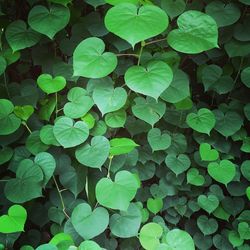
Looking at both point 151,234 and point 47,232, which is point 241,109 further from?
point 47,232

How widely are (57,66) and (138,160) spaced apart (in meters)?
0.51

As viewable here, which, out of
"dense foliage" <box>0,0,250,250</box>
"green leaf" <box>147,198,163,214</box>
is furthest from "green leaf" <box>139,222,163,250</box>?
"green leaf" <box>147,198,163,214</box>

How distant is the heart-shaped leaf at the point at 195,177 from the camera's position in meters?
1.40

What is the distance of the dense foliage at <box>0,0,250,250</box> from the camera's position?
1.08 m

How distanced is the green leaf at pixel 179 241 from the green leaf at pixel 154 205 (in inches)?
6.4

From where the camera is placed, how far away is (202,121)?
4.29 ft

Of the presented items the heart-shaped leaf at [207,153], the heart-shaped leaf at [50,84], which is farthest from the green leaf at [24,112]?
the heart-shaped leaf at [207,153]

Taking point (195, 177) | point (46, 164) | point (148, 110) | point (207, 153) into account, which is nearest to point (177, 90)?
point (148, 110)

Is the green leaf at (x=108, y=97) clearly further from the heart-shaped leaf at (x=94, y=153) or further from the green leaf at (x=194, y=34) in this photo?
the green leaf at (x=194, y=34)

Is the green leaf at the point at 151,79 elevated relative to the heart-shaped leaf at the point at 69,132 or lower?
elevated

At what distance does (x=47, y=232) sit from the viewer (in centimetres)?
140

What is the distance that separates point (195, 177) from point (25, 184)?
2.37ft

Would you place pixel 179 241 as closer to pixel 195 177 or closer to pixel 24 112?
pixel 195 177

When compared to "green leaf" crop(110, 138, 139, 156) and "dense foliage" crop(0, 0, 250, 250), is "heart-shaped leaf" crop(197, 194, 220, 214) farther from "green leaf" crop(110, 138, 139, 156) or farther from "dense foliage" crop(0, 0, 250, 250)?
"green leaf" crop(110, 138, 139, 156)
